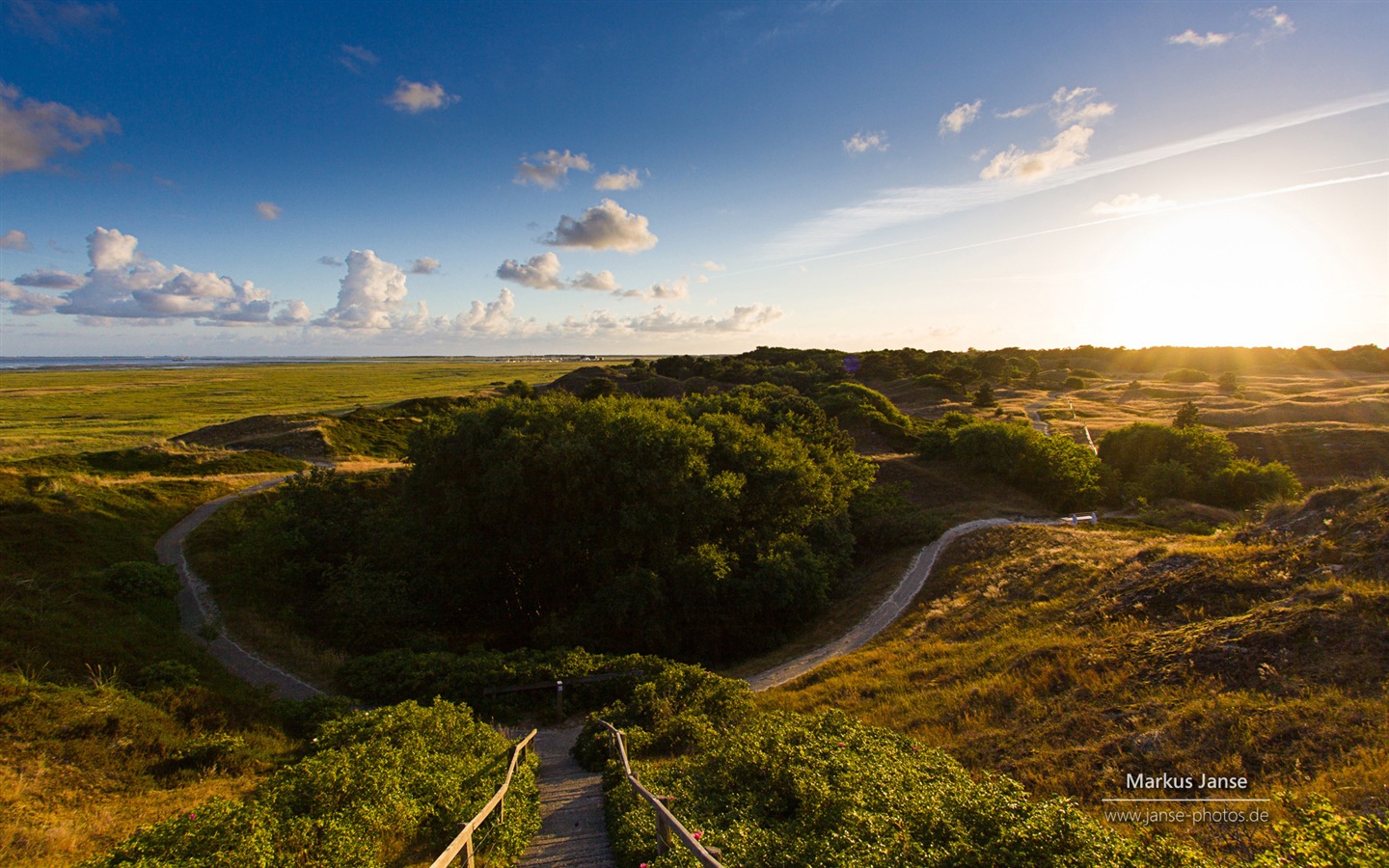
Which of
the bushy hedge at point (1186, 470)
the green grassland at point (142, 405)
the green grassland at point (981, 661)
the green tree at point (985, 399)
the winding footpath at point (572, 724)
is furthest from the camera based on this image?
the green tree at point (985, 399)

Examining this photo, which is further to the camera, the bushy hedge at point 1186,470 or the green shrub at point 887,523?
the bushy hedge at point 1186,470

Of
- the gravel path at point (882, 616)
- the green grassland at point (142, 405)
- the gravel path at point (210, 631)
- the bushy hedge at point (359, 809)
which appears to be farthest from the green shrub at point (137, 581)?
the green grassland at point (142, 405)

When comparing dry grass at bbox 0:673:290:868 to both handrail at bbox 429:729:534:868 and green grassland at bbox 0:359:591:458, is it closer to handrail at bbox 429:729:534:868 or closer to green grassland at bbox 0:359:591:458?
handrail at bbox 429:729:534:868

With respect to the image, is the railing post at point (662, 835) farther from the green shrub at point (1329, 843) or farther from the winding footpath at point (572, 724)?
the green shrub at point (1329, 843)

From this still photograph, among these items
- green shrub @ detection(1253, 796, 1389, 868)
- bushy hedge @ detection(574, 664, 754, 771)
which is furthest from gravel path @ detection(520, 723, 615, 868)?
green shrub @ detection(1253, 796, 1389, 868)

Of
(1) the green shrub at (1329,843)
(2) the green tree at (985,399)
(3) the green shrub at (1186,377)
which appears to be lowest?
(1) the green shrub at (1329,843)

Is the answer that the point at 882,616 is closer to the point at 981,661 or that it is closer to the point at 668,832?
the point at 981,661
